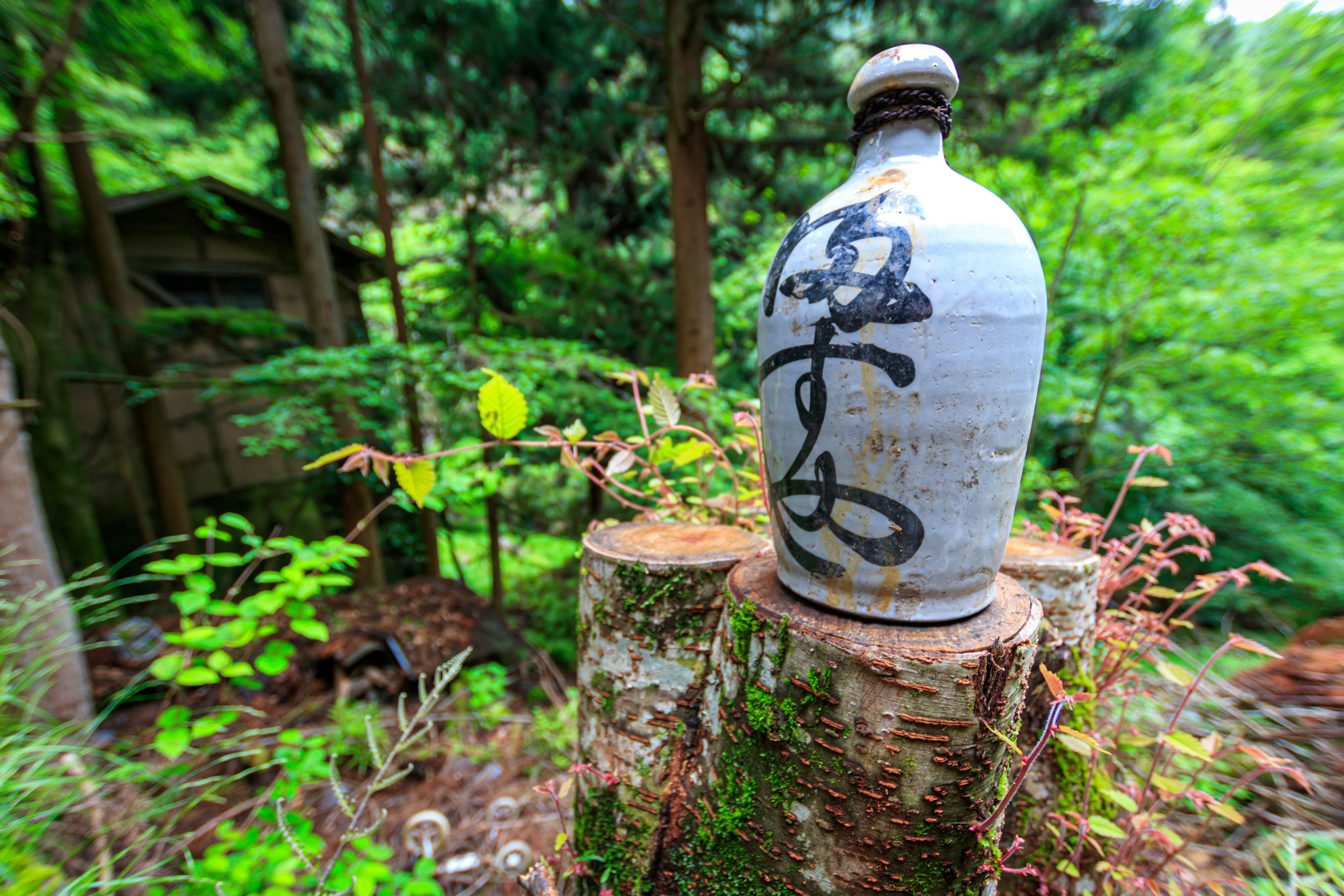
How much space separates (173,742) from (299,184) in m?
3.78

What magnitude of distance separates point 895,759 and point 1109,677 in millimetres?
1000

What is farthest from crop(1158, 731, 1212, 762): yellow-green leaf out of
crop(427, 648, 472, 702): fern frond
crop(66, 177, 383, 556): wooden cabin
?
crop(66, 177, 383, 556): wooden cabin

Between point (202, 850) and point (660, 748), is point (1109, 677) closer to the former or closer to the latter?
point (660, 748)

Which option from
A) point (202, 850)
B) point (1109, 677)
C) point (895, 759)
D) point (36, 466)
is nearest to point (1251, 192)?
point (1109, 677)

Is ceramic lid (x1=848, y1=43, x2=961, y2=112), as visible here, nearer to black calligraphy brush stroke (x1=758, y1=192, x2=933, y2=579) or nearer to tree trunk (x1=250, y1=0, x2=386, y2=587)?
black calligraphy brush stroke (x1=758, y1=192, x2=933, y2=579)

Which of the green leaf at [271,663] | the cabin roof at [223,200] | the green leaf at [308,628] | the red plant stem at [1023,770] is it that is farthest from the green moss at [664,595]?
the cabin roof at [223,200]

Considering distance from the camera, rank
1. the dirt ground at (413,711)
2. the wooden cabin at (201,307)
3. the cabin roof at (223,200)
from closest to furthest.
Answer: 1. the dirt ground at (413,711)
2. the cabin roof at (223,200)
3. the wooden cabin at (201,307)

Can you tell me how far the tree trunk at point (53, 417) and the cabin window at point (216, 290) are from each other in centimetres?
132

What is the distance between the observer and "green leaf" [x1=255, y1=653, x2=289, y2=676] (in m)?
1.42

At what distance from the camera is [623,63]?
4488mm

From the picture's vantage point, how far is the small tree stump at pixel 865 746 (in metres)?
0.86

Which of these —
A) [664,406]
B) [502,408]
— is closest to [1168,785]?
[664,406]

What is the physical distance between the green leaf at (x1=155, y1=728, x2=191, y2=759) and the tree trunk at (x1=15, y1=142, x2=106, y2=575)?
3.28 meters

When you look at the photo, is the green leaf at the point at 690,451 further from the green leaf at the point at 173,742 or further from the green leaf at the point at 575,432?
the green leaf at the point at 173,742
